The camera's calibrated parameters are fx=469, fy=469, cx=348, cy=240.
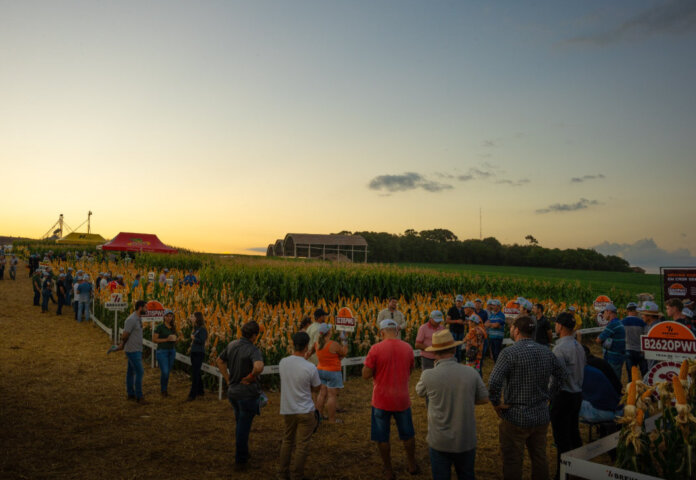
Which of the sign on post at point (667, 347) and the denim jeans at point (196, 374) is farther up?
the sign on post at point (667, 347)

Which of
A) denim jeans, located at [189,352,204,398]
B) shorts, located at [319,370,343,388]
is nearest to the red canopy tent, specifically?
denim jeans, located at [189,352,204,398]

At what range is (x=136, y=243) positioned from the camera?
133ft

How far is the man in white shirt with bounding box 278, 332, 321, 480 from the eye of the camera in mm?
5734

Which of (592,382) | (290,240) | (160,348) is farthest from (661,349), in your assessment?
(290,240)

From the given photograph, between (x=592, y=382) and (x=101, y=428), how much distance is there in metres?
8.08

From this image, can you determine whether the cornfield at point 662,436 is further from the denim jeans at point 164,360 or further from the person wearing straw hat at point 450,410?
the denim jeans at point 164,360

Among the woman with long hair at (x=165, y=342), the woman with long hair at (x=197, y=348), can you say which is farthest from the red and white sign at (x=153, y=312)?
the woman with long hair at (x=197, y=348)

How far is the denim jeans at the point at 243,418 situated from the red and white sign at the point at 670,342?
5105mm

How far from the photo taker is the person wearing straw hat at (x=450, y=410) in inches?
175

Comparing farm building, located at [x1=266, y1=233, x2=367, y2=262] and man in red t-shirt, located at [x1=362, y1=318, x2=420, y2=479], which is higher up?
farm building, located at [x1=266, y1=233, x2=367, y2=262]

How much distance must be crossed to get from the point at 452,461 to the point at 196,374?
6.99 metres

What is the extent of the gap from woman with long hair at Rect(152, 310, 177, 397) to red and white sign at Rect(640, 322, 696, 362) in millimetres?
8374

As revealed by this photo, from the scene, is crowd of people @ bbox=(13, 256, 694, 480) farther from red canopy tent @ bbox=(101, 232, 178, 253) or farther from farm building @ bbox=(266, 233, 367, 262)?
farm building @ bbox=(266, 233, 367, 262)

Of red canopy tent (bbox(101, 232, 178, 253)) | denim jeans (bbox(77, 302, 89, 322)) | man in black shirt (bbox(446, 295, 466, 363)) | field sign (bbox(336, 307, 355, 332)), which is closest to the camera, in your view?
field sign (bbox(336, 307, 355, 332))
